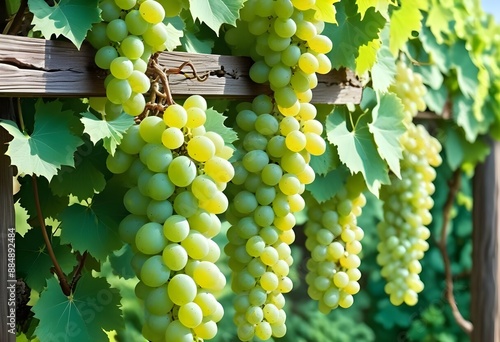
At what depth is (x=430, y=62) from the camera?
1.64 meters

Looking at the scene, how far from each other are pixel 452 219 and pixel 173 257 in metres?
2.40

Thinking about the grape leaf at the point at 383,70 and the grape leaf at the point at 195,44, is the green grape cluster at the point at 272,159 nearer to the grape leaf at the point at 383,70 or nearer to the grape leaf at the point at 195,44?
the grape leaf at the point at 195,44

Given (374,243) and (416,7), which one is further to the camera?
(374,243)

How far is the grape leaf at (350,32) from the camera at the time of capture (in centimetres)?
104

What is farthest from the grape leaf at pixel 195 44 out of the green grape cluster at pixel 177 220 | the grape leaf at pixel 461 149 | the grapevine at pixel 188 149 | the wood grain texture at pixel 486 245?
the wood grain texture at pixel 486 245

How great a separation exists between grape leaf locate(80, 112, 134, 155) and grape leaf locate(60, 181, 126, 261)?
11 cm

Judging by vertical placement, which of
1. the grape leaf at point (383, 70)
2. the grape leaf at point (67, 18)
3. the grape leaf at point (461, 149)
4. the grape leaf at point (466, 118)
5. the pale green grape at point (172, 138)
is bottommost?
the grape leaf at point (461, 149)

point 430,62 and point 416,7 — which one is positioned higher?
point 416,7

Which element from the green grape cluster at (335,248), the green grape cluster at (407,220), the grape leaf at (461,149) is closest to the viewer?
the green grape cluster at (335,248)

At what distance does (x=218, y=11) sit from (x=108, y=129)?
8.1 inches

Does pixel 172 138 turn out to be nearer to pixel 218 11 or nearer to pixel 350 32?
pixel 218 11

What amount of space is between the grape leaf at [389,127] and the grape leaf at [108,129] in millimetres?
487

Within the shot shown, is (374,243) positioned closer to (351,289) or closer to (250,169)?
(351,289)

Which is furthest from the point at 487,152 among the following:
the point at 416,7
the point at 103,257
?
the point at 103,257
